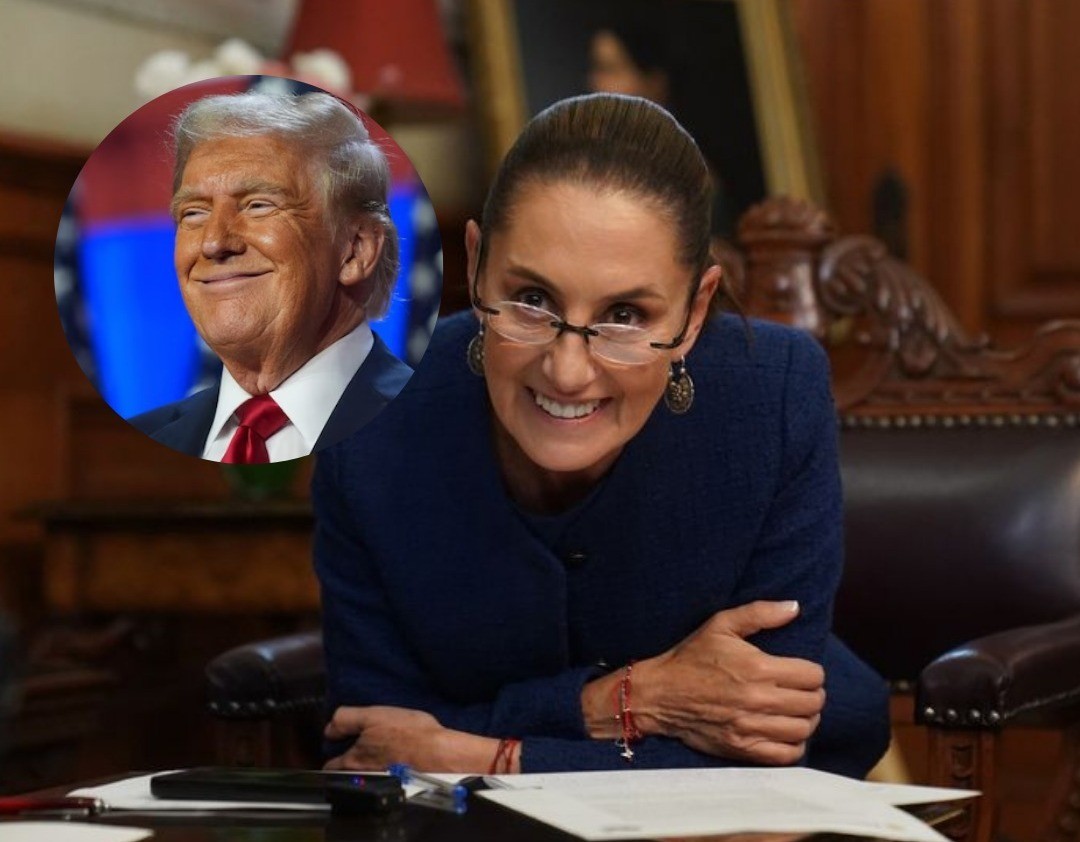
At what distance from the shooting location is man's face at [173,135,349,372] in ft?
3.17

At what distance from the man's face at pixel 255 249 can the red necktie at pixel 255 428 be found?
0.08 feet

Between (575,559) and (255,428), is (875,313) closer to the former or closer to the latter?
(575,559)

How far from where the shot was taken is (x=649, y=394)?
1313 mm

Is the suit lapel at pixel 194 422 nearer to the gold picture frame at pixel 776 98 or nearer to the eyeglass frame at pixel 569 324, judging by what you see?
the eyeglass frame at pixel 569 324

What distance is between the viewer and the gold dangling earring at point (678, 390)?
1.46 metres

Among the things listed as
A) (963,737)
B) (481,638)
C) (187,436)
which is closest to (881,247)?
(963,737)

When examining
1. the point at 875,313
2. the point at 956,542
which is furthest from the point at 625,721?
the point at 875,313

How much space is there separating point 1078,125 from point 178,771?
2.72 metres

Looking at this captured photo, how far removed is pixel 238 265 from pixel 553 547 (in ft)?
1.83

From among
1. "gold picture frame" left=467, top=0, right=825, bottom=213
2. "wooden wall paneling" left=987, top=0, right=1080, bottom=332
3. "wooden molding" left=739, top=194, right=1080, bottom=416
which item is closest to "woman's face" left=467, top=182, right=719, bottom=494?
"wooden molding" left=739, top=194, right=1080, bottom=416

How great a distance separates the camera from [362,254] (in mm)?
1005

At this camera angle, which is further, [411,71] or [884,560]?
[411,71]

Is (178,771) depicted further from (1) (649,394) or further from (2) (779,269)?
(2) (779,269)

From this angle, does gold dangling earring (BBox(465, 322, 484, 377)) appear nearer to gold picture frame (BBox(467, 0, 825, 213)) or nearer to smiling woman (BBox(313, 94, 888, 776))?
smiling woman (BBox(313, 94, 888, 776))
